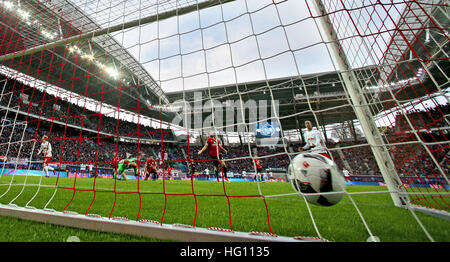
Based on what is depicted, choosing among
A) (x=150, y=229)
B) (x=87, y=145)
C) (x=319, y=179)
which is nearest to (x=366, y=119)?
(x=319, y=179)

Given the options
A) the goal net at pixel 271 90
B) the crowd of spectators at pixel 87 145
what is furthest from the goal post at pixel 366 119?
the crowd of spectators at pixel 87 145

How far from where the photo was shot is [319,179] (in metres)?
1.75

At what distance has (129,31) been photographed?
3422mm

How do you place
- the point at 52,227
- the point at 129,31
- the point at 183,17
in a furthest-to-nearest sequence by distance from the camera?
1. the point at 129,31
2. the point at 183,17
3. the point at 52,227

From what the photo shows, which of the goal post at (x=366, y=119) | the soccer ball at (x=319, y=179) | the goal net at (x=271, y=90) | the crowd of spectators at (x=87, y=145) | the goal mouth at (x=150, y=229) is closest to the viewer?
the goal mouth at (x=150, y=229)

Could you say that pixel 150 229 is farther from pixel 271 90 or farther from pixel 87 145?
pixel 87 145

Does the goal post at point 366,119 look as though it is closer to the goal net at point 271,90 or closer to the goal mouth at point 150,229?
the goal net at point 271,90

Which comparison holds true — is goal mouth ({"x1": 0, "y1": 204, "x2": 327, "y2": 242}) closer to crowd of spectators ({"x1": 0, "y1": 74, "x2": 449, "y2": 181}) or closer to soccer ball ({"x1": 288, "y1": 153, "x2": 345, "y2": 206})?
soccer ball ({"x1": 288, "y1": 153, "x2": 345, "y2": 206})

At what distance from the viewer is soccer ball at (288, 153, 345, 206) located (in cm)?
171

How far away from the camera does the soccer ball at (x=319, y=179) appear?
171 centimetres

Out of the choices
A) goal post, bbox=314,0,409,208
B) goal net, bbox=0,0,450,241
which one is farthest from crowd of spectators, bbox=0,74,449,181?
goal post, bbox=314,0,409,208
